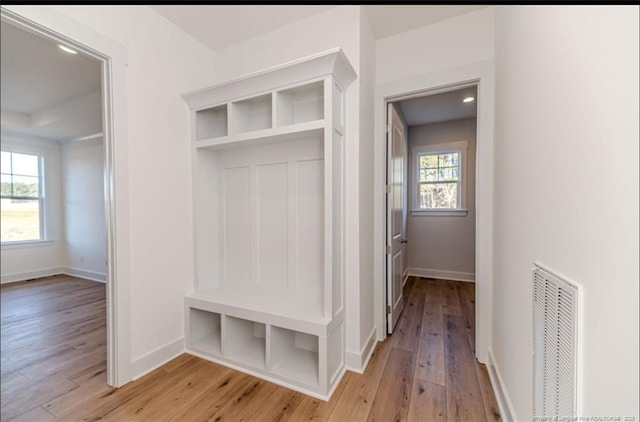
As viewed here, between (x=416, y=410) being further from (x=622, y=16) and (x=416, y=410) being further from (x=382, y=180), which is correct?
(x=622, y=16)

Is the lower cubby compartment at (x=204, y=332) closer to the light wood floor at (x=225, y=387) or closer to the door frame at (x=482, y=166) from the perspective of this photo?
the light wood floor at (x=225, y=387)

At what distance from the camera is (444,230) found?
445 centimetres

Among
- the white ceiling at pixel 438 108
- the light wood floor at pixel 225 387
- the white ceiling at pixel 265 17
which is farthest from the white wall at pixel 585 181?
the white ceiling at pixel 438 108

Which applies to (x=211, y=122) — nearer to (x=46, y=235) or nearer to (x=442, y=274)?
(x=442, y=274)

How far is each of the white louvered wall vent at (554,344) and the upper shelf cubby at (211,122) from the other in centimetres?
240

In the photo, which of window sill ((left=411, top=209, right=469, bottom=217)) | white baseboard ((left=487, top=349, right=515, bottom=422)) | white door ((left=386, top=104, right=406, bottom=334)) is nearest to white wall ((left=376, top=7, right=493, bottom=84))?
white door ((left=386, top=104, right=406, bottom=334))

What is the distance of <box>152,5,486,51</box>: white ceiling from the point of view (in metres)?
2.00

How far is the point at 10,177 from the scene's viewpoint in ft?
14.3

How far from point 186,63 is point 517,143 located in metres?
2.60

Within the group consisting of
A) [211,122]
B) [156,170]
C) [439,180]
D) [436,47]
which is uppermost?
[436,47]

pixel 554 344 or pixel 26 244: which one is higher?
pixel 554 344

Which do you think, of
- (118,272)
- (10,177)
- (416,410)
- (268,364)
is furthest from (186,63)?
(10,177)

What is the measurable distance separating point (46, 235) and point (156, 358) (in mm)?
4832

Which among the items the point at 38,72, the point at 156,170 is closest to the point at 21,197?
the point at 38,72
